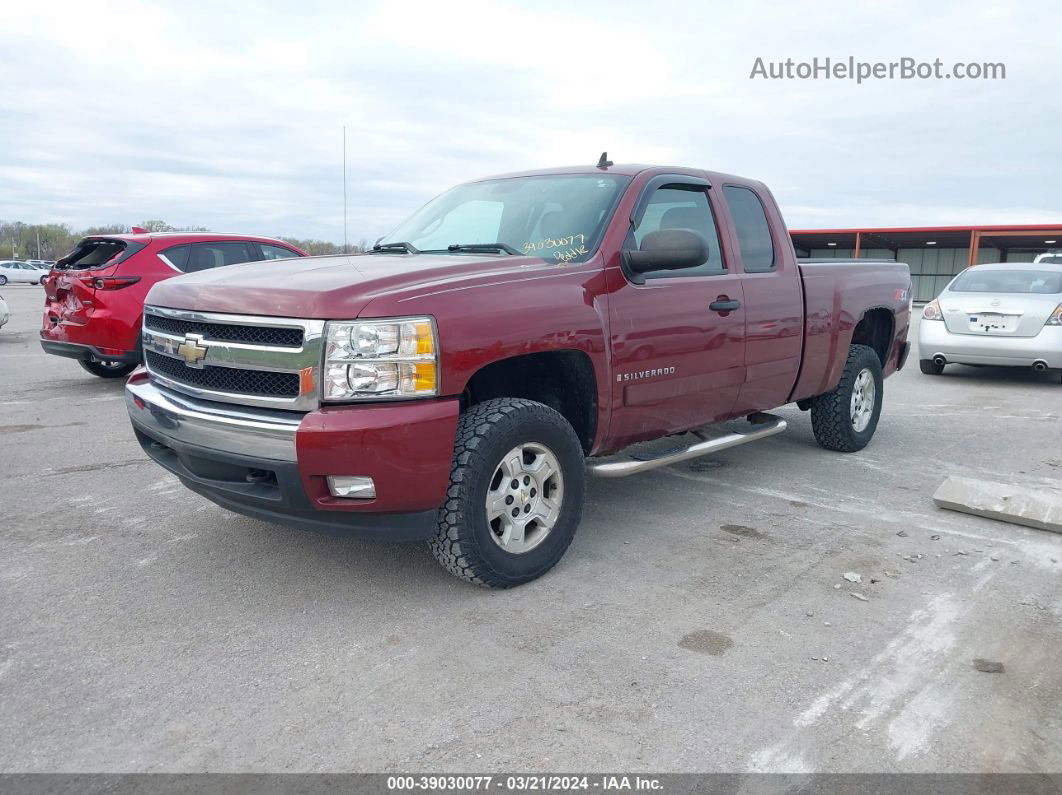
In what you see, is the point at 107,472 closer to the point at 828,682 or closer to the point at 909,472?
the point at 828,682

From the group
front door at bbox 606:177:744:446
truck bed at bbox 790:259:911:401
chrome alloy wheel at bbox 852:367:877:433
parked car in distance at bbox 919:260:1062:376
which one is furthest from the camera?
parked car in distance at bbox 919:260:1062:376

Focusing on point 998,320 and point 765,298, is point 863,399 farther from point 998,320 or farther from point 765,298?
point 998,320

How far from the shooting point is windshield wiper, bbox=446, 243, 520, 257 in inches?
171

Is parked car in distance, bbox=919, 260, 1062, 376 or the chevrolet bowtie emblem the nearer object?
the chevrolet bowtie emblem

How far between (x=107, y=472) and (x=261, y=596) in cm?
257

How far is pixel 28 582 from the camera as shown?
379 cm

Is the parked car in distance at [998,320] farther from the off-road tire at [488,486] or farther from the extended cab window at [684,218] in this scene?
the off-road tire at [488,486]

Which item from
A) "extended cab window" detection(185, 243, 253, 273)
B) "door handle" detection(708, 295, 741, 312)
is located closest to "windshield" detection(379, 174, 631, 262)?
"door handle" detection(708, 295, 741, 312)

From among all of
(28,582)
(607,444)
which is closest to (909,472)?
(607,444)

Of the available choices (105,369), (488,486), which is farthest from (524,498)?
(105,369)

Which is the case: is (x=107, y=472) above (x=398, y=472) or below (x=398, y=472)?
below

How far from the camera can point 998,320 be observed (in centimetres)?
1012

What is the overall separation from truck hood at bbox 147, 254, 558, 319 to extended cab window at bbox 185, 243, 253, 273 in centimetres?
533

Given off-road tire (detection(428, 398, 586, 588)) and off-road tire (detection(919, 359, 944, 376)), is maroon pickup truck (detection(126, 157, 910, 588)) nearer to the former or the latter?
off-road tire (detection(428, 398, 586, 588))
